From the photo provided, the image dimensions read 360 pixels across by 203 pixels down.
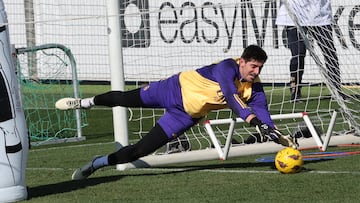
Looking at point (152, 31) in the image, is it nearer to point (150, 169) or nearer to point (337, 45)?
point (337, 45)

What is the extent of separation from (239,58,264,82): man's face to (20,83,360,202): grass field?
0.91 metres

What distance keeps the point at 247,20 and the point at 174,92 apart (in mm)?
3300

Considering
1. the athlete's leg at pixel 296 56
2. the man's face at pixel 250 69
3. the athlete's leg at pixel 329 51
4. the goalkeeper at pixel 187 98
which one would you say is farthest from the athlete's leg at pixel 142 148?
the athlete's leg at pixel 296 56

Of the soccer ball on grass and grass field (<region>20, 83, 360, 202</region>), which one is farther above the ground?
the soccer ball on grass

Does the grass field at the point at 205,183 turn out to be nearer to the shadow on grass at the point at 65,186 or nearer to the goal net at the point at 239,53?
the shadow on grass at the point at 65,186

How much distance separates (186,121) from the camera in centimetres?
970

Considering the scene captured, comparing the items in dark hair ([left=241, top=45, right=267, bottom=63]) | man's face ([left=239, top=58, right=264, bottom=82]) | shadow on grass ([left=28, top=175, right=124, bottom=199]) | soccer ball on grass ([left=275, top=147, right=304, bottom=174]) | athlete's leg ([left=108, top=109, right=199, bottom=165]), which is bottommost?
shadow on grass ([left=28, top=175, right=124, bottom=199])

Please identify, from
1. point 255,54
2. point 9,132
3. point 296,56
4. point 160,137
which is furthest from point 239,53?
point 9,132

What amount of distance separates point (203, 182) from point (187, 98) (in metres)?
0.98

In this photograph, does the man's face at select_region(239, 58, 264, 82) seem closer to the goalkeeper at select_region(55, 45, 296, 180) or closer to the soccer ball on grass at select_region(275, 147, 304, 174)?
the goalkeeper at select_region(55, 45, 296, 180)

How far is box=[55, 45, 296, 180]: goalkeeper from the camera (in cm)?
952

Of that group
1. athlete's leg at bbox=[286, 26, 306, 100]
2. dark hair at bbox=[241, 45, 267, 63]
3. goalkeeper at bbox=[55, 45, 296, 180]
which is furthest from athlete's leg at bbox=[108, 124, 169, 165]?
athlete's leg at bbox=[286, 26, 306, 100]

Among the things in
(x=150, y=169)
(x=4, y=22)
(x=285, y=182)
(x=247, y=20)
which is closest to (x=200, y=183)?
(x=285, y=182)

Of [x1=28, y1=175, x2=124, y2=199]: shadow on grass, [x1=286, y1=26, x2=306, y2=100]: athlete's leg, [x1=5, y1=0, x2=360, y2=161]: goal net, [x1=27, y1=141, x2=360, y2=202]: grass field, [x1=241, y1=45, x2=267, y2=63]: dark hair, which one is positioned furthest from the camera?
[x1=286, y1=26, x2=306, y2=100]: athlete's leg
